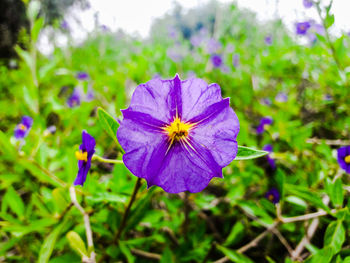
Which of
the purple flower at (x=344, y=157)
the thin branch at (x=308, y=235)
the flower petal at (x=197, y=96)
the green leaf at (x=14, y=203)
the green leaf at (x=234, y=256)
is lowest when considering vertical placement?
the green leaf at (x=234, y=256)

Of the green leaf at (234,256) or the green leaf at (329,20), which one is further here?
the green leaf at (329,20)

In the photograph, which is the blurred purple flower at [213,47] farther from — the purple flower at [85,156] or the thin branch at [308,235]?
the purple flower at [85,156]

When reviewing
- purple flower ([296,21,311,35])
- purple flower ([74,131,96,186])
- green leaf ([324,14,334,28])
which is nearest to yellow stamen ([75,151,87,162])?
purple flower ([74,131,96,186])

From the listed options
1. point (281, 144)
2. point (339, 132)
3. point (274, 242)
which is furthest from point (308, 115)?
point (274, 242)

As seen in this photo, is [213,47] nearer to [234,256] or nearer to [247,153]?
[234,256]

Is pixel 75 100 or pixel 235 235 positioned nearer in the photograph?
pixel 235 235

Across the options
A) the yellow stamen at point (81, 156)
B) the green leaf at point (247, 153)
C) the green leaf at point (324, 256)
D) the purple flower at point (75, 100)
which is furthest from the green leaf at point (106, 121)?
the purple flower at point (75, 100)

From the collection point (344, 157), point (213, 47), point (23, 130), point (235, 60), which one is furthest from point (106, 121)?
point (213, 47)

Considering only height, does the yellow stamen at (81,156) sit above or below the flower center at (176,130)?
below
